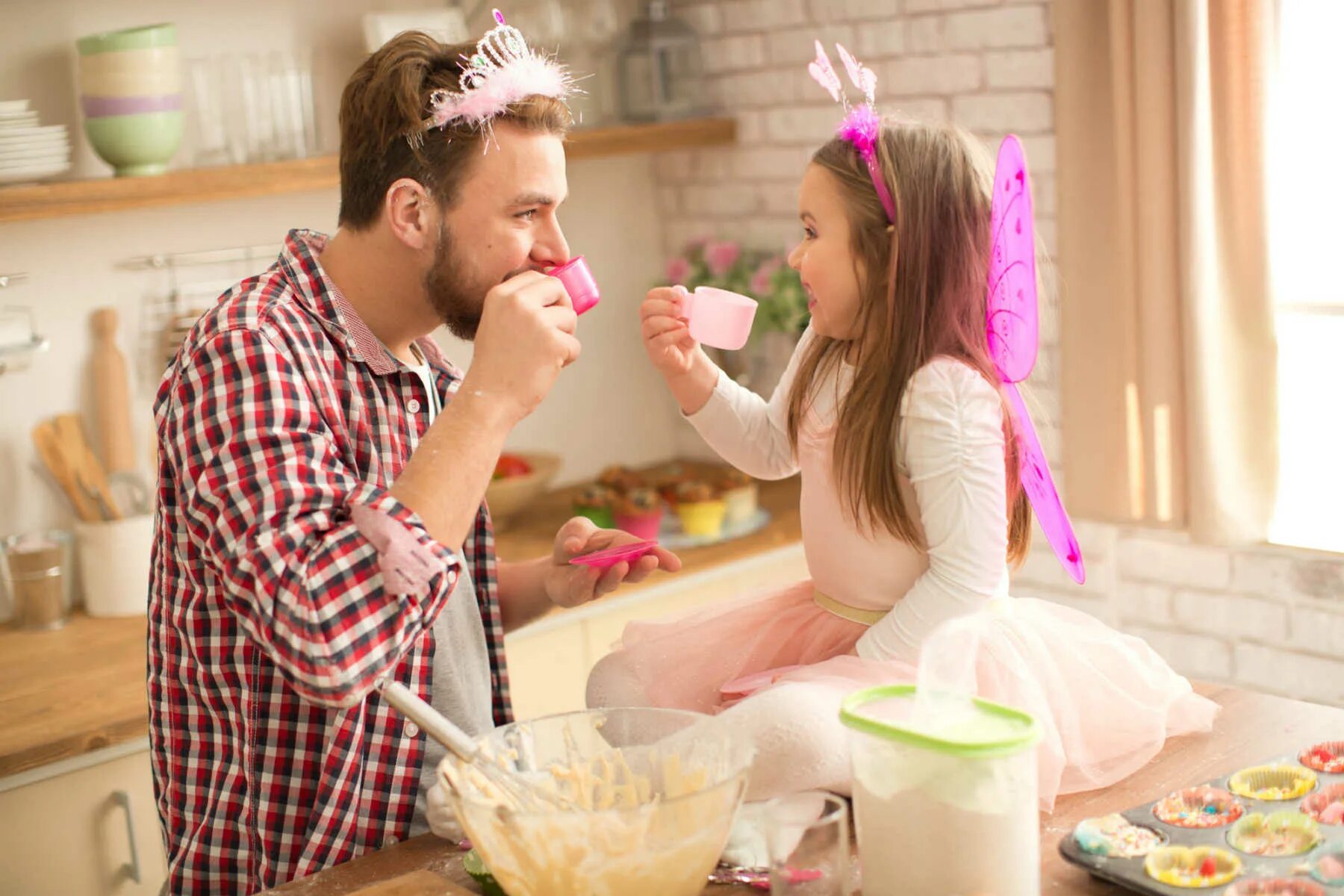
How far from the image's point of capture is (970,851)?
3.92ft

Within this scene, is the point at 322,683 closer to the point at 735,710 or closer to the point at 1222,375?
the point at 735,710

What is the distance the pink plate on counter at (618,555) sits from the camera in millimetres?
1783

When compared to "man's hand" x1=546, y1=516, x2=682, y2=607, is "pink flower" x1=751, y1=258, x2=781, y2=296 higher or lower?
higher

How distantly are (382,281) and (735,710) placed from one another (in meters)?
0.76

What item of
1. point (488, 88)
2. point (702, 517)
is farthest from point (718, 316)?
point (702, 517)

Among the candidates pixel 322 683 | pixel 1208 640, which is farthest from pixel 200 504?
pixel 1208 640

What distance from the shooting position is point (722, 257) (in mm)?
3369

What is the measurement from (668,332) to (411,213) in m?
0.37

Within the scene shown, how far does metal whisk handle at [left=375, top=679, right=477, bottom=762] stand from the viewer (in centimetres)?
129

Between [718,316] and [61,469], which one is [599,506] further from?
[718,316]

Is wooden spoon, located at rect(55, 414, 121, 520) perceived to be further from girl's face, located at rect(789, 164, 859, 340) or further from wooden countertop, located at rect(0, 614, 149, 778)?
girl's face, located at rect(789, 164, 859, 340)

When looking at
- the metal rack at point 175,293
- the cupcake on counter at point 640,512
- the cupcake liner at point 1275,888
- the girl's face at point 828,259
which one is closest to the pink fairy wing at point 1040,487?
the girl's face at point 828,259

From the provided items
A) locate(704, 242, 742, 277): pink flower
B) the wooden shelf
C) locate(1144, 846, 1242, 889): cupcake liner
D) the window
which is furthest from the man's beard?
locate(704, 242, 742, 277): pink flower

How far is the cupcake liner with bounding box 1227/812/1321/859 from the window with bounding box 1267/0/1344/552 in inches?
55.1
